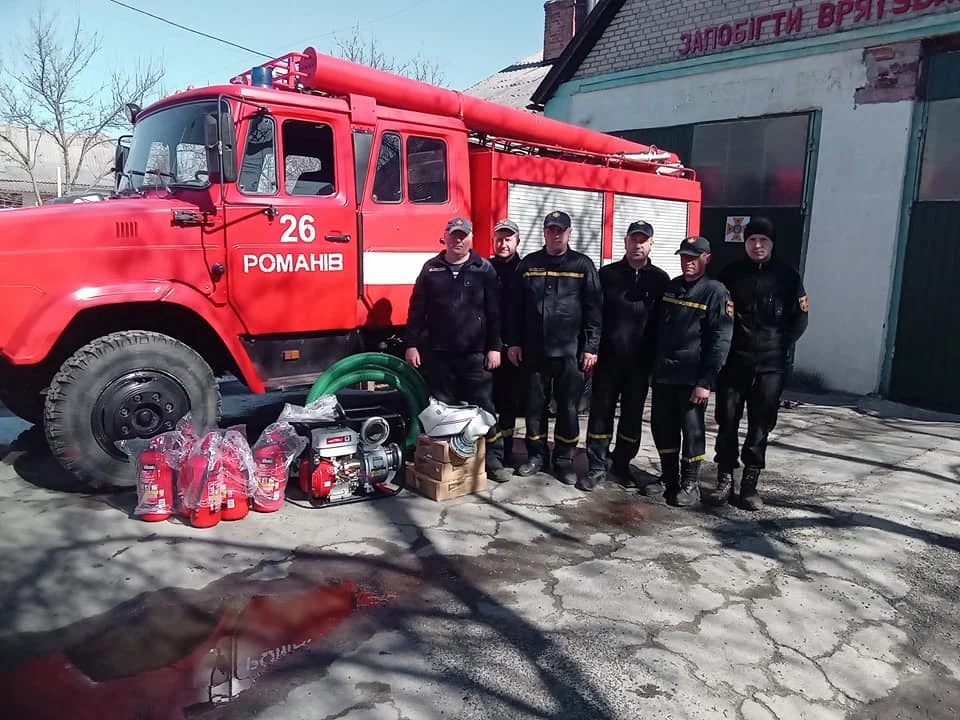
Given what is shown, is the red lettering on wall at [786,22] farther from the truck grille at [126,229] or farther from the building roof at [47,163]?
the building roof at [47,163]

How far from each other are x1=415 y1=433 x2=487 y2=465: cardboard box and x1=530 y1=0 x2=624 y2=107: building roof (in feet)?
28.0

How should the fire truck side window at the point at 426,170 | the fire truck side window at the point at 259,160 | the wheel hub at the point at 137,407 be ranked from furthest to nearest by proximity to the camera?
1. the fire truck side window at the point at 426,170
2. the fire truck side window at the point at 259,160
3. the wheel hub at the point at 137,407

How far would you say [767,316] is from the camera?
4543 millimetres

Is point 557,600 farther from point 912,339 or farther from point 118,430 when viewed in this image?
point 912,339

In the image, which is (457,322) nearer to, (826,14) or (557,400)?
(557,400)

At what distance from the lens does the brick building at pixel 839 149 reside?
7938mm

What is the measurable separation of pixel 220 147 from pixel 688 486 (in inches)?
145

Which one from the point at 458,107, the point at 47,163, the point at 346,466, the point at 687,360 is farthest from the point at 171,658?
the point at 47,163

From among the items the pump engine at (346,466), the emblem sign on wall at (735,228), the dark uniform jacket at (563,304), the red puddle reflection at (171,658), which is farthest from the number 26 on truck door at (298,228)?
the emblem sign on wall at (735,228)

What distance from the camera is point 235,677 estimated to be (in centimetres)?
277


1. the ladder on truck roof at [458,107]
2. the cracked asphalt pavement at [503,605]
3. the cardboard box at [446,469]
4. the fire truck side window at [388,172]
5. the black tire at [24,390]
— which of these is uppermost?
the ladder on truck roof at [458,107]

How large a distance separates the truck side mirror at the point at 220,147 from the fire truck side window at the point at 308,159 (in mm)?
393

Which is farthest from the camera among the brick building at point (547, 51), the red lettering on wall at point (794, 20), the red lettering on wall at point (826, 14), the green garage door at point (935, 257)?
the brick building at point (547, 51)

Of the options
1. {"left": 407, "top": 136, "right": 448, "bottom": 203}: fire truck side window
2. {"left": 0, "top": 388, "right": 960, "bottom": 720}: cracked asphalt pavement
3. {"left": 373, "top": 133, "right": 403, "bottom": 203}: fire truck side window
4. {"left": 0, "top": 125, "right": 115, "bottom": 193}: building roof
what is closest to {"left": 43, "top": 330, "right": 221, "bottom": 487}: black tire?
{"left": 0, "top": 388, "right": 960, "bottom": 720}: cracked asphalt pavement
